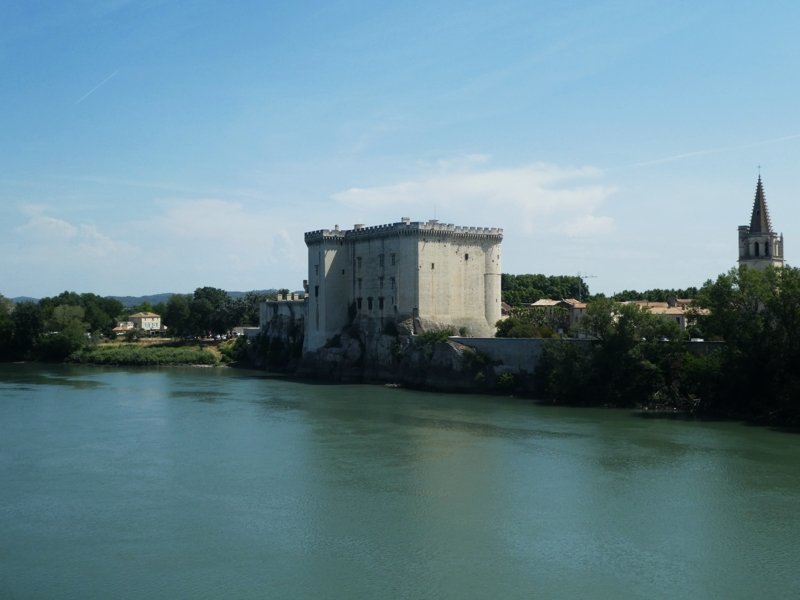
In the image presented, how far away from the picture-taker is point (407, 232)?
5150 centimetres

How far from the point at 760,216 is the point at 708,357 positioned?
1516cm

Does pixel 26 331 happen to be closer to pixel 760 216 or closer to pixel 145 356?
pixel 145 356

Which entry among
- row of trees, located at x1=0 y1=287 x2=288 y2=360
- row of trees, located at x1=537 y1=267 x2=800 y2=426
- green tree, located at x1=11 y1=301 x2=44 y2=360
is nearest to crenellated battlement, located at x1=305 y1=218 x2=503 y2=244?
row of trees, located at x1=537 y1=267 x2=800 y2=426

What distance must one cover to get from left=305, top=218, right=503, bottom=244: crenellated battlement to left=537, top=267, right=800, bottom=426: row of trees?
43.8 feet

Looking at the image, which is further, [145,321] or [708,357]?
[145,321]

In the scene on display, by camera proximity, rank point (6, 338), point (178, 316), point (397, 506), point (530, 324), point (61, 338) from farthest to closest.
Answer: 1. point (178, 316)
2. point (6, 338)
3. point (61, 338)
4. point (530, 324)
5. point (397, 506)

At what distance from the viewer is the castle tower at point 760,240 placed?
47.7 metres

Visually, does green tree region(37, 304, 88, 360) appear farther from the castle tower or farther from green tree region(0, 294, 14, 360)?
the castle tower

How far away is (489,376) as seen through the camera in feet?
148

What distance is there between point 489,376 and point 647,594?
2911 cm

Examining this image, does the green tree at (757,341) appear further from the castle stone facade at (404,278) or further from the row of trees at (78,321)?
the row of trees at (78,321)

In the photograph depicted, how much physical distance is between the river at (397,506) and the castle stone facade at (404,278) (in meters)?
15.1

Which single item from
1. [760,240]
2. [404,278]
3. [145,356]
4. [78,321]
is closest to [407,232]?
[404,278]

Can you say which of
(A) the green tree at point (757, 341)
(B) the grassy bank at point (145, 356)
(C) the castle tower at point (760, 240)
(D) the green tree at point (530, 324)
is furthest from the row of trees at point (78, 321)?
(A) the green tree at point (757, 341)
